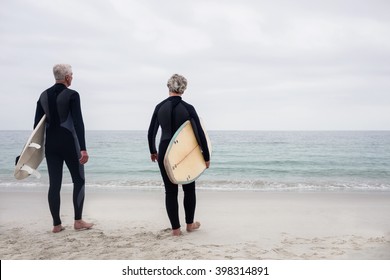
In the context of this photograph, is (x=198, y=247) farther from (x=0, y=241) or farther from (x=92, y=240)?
(x=0, y=241)

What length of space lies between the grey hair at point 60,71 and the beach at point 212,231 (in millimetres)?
1773

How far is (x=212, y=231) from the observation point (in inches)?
174

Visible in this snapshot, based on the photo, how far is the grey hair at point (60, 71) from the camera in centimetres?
405

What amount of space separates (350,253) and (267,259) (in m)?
0.84

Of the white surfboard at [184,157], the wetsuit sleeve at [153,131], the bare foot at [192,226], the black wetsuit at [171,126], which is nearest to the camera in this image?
the white surfboard at [184,157]

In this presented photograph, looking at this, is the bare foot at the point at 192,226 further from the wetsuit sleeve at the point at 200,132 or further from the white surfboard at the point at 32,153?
the white surfboard at the point at 32,153

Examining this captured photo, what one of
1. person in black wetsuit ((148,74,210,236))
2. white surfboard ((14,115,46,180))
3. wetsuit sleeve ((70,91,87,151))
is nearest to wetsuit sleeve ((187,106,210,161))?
person in black wetsuit ((148,74,210,236))

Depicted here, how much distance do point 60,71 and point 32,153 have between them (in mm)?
1002

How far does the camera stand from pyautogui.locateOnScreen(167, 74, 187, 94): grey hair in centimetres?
400

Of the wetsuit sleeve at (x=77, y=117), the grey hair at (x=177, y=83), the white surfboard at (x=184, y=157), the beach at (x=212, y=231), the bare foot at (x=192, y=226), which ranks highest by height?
the grey hair at (x=177, y=83)

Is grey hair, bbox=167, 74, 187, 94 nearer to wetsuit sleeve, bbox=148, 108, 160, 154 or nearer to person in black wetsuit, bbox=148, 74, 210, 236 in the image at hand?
person in black wetsuit, bbox=148, 74, 210, 236

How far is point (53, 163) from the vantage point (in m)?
4.09

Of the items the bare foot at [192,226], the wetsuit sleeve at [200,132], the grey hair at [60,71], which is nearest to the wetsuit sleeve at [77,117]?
the grey hair at [60,71]

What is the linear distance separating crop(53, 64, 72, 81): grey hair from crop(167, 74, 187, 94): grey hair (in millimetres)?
1162
